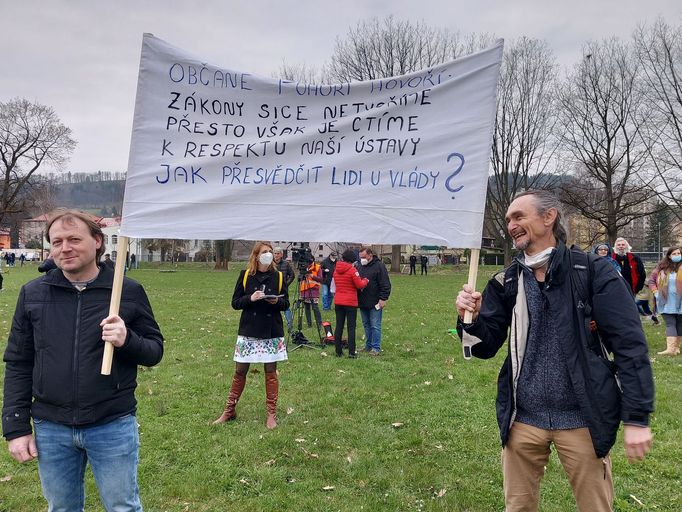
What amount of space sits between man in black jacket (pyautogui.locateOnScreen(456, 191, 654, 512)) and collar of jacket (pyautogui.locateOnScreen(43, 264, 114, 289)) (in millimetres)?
1947

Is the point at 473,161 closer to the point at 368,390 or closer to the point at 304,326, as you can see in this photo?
the point at 368,390

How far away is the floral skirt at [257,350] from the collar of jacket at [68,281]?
301 cm

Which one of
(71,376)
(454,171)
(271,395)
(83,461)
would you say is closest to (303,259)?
(271,395)

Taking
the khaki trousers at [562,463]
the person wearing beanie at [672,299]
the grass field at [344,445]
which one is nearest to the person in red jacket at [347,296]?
the grass field at [344,445]

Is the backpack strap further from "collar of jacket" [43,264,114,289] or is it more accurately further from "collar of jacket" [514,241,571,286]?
"collar of jacket" [43,264,114,289]

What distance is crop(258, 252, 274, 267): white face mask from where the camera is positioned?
6016 millimetres

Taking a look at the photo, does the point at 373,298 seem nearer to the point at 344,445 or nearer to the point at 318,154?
the point at 344,445

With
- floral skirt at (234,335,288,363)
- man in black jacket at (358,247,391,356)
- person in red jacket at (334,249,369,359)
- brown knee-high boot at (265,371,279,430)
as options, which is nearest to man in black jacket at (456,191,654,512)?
floral skirt at (234,335,288,363)

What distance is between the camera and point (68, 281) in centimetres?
275

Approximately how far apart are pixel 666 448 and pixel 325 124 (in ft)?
14.8


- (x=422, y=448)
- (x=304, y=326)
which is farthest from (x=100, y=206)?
(x=422, y=448)

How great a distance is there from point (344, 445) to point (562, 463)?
→ 2.95 metres

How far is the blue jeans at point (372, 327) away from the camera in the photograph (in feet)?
32.4

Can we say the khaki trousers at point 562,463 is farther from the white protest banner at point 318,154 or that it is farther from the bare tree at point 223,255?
the bare tree at point 223,255
